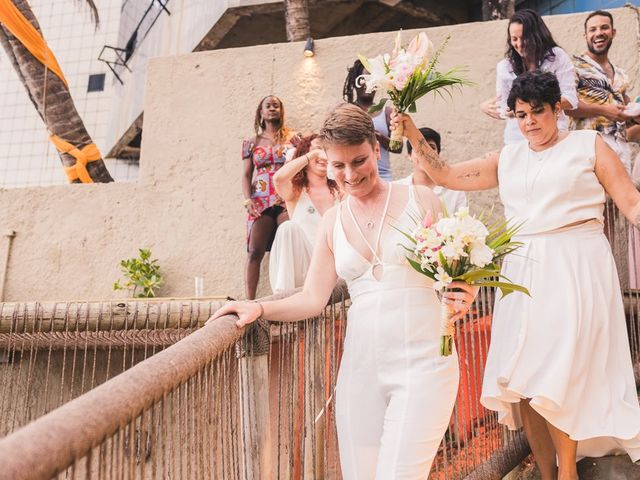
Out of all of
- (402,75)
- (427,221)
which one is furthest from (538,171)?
(427,221)

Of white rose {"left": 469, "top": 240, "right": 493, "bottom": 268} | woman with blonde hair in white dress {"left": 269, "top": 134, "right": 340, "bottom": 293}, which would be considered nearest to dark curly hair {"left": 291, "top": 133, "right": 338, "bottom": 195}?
woman with blonde hair in white dress {"left": 269, "top": 134, "right": 340, "bottom": 293}

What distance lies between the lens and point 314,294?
8.32ft

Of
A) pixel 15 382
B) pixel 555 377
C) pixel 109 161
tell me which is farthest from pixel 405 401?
pixel 109 161

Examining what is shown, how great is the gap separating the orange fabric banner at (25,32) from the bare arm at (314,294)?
28.9ft

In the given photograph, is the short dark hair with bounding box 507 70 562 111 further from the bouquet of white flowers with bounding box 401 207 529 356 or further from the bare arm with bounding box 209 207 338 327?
the bare arm with bounding box 209 207 338 327

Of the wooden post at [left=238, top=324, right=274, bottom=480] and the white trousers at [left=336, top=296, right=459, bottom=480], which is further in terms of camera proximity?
the wooden post at [left=238, top=324, right=274, bottom=480]

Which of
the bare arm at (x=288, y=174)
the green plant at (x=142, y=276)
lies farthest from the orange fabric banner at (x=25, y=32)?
the bare arm at (x=288, y=174)

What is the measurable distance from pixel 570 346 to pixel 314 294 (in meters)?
1.15

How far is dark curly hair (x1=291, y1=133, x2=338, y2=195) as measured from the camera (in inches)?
187

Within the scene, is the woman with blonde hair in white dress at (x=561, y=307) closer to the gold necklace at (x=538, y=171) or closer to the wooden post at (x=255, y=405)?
the gold necklace at (x=538, y=171)

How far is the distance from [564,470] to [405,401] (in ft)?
3.59

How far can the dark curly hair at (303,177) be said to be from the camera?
476 cm

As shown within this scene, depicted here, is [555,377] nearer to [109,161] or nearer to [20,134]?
[109,161]

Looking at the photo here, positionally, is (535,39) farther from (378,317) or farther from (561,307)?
(378,317)
